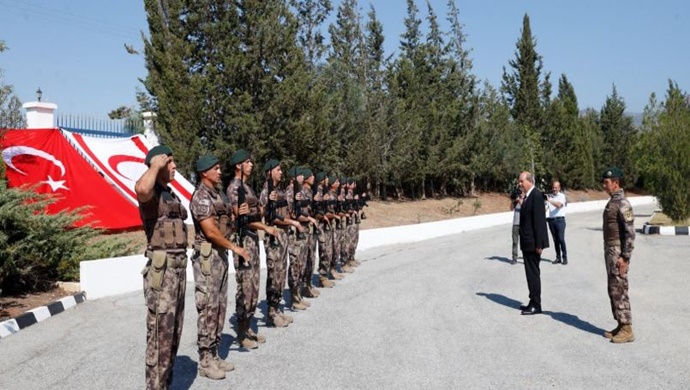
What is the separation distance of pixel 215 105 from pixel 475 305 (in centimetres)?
1470

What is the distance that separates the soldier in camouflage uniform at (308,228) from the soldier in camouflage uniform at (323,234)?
360 millimetres

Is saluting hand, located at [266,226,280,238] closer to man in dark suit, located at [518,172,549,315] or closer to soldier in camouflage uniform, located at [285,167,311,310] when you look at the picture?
soldier in camouflage uniform, located at [285,167,311,310]

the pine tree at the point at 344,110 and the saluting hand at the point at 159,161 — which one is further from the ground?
the pine tree at the point at 344,110

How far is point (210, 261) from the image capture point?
5348 millimetres

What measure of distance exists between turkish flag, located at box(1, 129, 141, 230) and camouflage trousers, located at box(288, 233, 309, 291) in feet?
27.8

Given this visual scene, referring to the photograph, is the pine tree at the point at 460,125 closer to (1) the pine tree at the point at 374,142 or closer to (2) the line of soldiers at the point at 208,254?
(1) the pine tree at the point at 374,142

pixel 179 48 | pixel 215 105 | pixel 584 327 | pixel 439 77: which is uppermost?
pixel 439 77

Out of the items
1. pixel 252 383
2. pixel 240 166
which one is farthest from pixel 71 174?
pixel 252 383

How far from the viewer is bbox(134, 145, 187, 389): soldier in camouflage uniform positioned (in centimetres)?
457

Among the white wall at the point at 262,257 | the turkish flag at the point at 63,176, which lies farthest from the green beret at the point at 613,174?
the turkish flag at the point at 63,176

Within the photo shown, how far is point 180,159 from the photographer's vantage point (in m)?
19.6

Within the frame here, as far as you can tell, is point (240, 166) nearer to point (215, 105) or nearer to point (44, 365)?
point (44, 365)

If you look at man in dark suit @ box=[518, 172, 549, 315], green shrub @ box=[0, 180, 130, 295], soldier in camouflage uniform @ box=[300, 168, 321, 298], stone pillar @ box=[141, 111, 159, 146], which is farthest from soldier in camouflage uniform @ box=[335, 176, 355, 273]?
stone pillar @ box=[141, 111, 159, 146]

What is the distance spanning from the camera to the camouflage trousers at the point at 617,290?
6.59m
